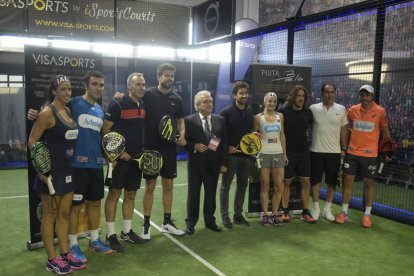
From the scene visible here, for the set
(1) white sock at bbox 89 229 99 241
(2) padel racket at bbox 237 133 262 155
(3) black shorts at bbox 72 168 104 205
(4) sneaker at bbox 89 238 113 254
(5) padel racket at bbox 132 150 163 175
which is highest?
(2) padel racket at bbox 237 133 262 155

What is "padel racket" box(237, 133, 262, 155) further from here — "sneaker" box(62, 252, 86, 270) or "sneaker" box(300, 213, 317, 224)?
"sneaker" box(62, 252, 86, 270)

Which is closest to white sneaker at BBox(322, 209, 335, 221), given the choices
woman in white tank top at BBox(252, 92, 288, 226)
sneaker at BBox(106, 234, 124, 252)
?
woman in white tank top at BBox(252, 92, 288, 226)

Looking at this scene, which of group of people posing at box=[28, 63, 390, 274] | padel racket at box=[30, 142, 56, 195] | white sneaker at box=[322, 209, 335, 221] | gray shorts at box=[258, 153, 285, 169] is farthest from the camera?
white sneaker at box=[322, 209, 335, 221]

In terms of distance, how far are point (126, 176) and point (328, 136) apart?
2.57 m

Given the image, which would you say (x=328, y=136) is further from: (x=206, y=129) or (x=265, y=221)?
(x=206, y=129)

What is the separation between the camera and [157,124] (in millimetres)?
4266

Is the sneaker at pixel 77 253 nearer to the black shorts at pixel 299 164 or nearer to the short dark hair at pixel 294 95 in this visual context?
the black shorts at pixel 299 164

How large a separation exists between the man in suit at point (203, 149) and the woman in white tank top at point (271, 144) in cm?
51

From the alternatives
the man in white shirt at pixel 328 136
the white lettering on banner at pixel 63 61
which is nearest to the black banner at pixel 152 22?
the white lettering on banner at pixel 63 61

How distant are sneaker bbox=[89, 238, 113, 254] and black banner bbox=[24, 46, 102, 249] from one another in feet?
1.85

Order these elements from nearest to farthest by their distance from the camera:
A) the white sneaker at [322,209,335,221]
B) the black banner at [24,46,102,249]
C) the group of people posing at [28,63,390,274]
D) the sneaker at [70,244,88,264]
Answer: the group of people posing at [28,63,390,274], the sneaker at [70,244,88,264], the black banner at [24,46,102,249], the white sneaker at [322,209,335,221]

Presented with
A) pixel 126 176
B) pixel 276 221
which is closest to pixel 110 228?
pixel 126 176

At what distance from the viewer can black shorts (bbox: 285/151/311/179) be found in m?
5.07

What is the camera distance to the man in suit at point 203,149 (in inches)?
178
